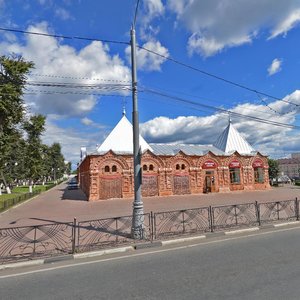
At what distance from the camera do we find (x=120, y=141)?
3578cm

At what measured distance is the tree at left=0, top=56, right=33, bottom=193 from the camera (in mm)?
20744

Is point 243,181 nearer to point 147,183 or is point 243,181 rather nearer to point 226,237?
point 147,183

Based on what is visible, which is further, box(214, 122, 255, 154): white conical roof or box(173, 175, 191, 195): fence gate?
box(214, 122, 255, 154): white conical roof

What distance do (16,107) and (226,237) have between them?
59.6 feet

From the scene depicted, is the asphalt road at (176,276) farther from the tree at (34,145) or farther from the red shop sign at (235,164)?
the tree at (34,145)

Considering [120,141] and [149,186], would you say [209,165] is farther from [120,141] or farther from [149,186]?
[120,141]

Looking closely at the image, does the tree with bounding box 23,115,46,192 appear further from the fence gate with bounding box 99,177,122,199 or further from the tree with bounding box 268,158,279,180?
the tree with bounding box 268,158,279,180

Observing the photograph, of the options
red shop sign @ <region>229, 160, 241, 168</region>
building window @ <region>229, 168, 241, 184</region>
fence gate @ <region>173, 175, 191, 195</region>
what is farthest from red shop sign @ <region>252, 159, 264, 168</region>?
fence gate @ <region>173, 175, 191, 195</region>

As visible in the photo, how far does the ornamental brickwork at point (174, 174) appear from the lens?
104ft

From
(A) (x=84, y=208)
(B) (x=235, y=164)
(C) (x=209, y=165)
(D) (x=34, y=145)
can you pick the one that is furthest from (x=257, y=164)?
(D) (x=34, y=145)

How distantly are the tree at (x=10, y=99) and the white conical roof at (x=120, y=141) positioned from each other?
41.4 feet

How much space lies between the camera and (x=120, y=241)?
9.49 m

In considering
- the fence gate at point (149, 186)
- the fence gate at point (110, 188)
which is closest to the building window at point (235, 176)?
the fence gate at point (149, 186)

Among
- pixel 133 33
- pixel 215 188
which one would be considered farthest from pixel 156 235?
pixel 215 188
